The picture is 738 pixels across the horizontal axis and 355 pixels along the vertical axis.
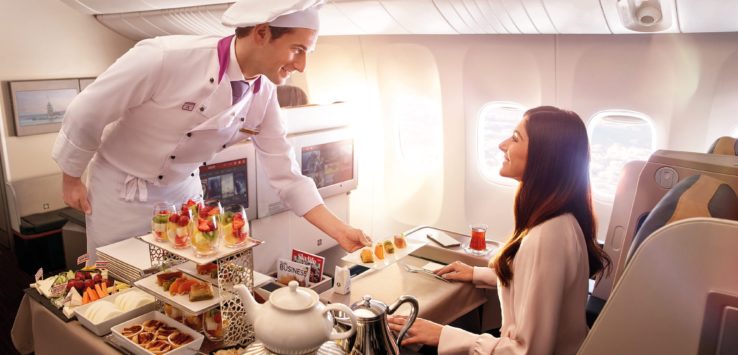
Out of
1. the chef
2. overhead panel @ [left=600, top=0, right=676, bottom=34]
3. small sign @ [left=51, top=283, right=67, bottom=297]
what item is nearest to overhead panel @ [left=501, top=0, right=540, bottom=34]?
overhead panel @ [left=600, top=0, right=676, bottom=34]

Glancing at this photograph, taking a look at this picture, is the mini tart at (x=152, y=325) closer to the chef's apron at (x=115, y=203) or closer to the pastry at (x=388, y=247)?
the chef's apron at (x=115, y=203)

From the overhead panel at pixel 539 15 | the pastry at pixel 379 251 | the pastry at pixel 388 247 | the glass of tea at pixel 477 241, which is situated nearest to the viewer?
the pastry at pixel 379 251

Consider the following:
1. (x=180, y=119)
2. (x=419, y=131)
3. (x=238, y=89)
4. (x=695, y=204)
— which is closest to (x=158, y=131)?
(x=180, y=119)

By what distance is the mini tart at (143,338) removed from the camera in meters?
1.75

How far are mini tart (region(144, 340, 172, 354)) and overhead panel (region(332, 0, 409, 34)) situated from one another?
274 cm

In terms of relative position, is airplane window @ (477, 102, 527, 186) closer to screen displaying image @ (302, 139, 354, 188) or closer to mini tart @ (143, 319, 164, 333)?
screen displaying image @ (302, 139, 354, 188)

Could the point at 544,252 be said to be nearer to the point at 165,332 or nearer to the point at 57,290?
the point at 165,332

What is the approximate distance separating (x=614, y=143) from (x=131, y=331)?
141 inches

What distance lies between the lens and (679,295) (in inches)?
44.3

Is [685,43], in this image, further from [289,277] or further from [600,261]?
[289,277]

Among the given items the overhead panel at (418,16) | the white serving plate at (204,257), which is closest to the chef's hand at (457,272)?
the white serving plate at (204,257)

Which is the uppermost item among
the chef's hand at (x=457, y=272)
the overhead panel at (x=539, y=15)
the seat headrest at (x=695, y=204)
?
the overhead panel at (x=539, y=15)

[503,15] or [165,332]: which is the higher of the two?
[503,15]

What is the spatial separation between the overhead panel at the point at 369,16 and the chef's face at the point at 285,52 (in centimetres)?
180
